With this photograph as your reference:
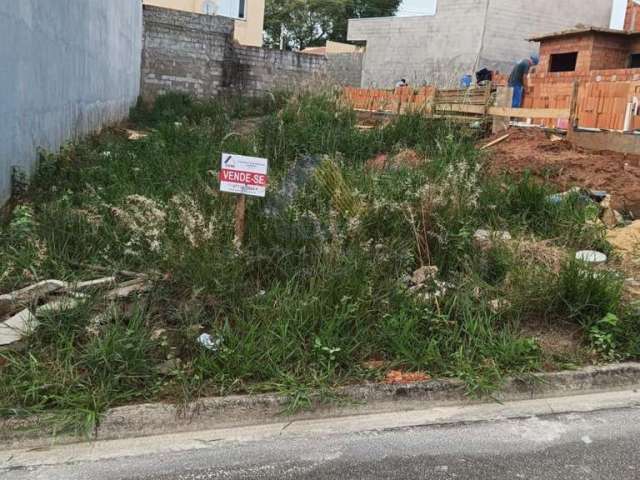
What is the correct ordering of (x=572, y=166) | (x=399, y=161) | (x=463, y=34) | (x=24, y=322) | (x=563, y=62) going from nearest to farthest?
(x=24, y=322) → (x=399, y=161) → (x=572, y=166) → (x=563, y=62) → (x=463, y=34)

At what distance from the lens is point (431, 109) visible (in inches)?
384

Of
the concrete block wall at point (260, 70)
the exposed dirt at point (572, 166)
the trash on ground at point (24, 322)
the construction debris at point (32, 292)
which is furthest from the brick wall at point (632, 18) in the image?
the trash on ground at point (24, 322)

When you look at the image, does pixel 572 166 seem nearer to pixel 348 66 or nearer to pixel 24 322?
pixel 24 322

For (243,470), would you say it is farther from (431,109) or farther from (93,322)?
(431,109)

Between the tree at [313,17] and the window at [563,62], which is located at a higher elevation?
the tree at [313,17]

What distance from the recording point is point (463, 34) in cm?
2536

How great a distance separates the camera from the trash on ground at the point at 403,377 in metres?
3.29

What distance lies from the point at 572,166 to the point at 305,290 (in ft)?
16.6

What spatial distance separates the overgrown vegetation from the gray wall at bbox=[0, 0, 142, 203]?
0.79m

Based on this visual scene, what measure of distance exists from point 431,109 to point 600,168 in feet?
10.7

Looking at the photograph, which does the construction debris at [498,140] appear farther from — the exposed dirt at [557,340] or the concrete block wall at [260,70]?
the concrete block wall at [260,70]

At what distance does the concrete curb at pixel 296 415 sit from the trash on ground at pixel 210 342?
350mm

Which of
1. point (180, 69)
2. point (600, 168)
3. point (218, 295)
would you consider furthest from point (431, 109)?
point (180, 69)

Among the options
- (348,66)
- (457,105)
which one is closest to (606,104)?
(457,105)
